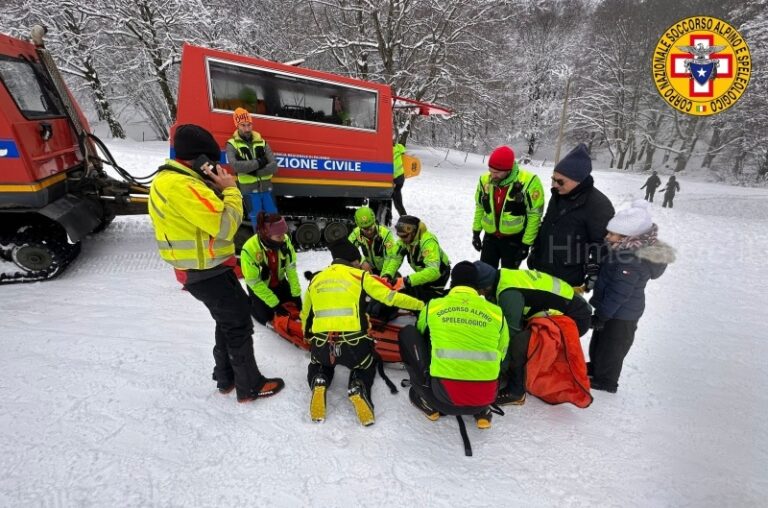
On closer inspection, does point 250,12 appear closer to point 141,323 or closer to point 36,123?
point 36,123

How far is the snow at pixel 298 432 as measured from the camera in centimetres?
194

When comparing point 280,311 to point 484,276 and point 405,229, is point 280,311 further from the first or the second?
point 484,276

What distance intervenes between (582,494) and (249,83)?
4778mm

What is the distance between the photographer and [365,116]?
499cm

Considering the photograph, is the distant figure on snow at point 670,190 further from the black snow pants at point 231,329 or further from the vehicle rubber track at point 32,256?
the vehicle rubber track at point 32,256

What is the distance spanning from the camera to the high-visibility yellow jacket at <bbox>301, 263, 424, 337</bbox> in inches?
96.8

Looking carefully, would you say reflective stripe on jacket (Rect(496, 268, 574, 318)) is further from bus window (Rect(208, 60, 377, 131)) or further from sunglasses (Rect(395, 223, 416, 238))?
bus window (Rect(208, 60, 377, 131))

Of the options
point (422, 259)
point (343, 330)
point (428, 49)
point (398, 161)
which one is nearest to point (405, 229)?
point (422, 259)

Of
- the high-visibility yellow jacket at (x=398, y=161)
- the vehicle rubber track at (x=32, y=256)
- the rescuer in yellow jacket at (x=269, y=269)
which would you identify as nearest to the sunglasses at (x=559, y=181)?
the rescuer in yellow jacket at (x=269, y=269)

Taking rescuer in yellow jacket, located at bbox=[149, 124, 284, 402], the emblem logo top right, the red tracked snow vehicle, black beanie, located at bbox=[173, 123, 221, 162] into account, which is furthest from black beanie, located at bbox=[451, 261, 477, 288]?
the emblem logo top right

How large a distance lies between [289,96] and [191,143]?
9.98 ft

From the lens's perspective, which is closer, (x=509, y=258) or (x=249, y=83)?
(x=509, y=258)

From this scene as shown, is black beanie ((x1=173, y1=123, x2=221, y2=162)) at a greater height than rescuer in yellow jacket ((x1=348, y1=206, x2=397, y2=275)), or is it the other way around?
black beanie ((x1=173, y1=123, x2=221, y2=162))

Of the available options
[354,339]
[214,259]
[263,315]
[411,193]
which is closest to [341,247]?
[354,339]
